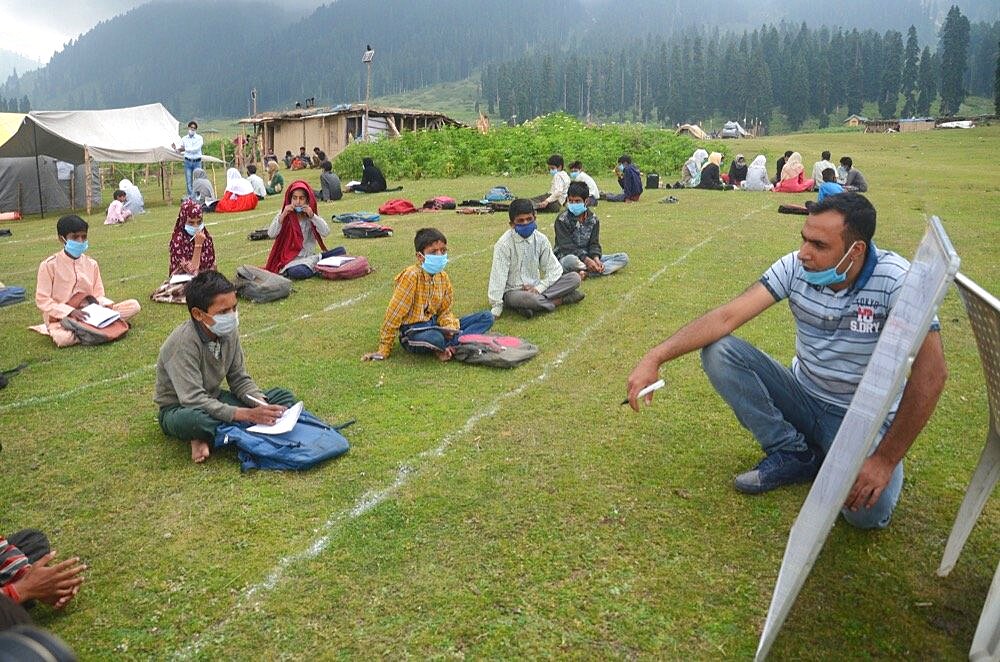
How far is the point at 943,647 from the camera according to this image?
3.02 metres

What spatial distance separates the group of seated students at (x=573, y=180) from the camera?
1574 cm

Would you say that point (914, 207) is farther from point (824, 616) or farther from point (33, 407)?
point (33, 407)

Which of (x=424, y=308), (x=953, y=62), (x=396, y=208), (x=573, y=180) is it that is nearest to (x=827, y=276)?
(x=424, y=308)

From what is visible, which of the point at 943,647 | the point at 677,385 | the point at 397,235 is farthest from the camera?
the point at 397,235

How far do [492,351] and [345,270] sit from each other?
15.5 feet

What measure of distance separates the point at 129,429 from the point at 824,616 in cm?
498

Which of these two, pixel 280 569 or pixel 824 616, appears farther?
pixel 280 569

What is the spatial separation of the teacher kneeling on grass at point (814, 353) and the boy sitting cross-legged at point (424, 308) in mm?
3436

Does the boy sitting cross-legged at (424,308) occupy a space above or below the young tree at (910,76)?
below

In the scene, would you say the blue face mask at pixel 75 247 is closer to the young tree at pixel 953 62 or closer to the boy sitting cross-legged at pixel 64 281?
the boy sitting cross-legged at pixel 64 281

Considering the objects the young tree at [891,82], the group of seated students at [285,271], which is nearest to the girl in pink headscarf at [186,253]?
the group of seated students at [285,271]

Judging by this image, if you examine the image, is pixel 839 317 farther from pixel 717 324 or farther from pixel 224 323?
pixel 224 323

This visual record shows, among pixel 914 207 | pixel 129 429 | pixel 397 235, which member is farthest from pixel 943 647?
pixel 914 207

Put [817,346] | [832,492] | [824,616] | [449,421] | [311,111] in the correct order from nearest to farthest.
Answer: [832,492] < [824,616] < [817,346] < [449,421] < [311,111]
